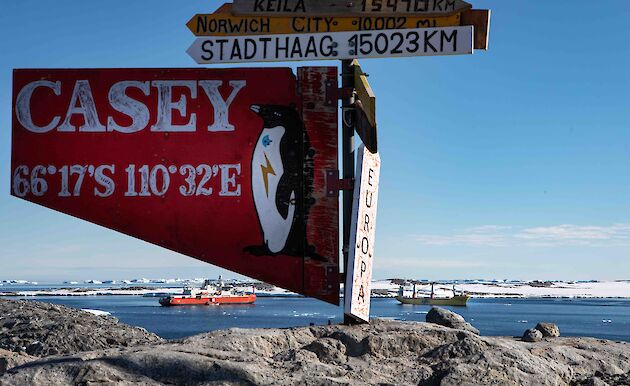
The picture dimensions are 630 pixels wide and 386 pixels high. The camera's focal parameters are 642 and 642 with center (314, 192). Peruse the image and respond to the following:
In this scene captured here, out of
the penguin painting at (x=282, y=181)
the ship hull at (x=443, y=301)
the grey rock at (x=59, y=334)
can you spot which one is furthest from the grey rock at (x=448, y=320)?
the ship hull at (x=443, y=301)

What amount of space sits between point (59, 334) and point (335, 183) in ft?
50.4

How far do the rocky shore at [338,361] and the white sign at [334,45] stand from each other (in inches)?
131

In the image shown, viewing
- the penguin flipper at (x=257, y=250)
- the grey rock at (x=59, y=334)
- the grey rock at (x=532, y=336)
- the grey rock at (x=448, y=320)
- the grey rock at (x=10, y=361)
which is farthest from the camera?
the grey rock at (x=59, y=334)

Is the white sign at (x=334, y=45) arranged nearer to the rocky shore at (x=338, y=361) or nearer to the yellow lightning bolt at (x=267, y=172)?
the yellow lightning bolt at (x=267, y=172)

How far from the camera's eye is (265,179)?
750cm

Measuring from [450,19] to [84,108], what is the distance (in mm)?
4351

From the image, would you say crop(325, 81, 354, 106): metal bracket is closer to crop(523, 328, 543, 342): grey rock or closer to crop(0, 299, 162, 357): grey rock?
crop(523, 328, 543, 342): grey rock

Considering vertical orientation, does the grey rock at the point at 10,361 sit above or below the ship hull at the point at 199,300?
above

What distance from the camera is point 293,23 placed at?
23.5 feet

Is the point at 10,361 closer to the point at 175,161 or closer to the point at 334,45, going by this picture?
the point at 175,161

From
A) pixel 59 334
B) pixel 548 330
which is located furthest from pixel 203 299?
pixel 548 330

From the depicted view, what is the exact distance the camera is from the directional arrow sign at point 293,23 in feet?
23.1

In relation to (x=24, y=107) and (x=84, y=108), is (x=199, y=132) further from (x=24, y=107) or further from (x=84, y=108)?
(x=24, y=107)

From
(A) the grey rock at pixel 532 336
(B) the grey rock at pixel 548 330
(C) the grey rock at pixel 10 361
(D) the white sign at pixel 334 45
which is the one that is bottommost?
(C) the grey rock at pixel 10 361
